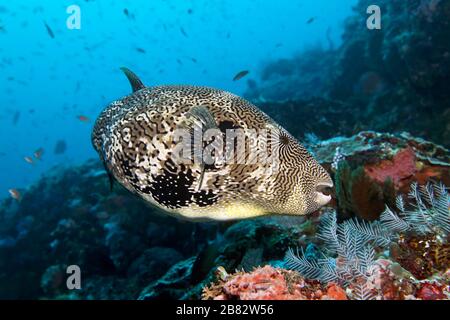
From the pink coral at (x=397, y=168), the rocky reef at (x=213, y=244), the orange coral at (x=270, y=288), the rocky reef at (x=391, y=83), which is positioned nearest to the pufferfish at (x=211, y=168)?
the rocky reef at (x=213, y=244)

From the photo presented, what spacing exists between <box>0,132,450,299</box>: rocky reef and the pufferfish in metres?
0.48

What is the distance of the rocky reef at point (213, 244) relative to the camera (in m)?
1.81

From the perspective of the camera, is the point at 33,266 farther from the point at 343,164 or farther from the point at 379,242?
the point at 379,242

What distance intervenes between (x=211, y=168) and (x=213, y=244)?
2.24m

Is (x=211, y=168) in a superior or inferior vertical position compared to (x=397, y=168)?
superior

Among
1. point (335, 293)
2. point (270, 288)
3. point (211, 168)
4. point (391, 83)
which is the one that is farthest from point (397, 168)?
point (391, 83)

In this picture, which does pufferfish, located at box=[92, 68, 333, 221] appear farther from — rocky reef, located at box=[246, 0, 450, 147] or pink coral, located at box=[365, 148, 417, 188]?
rocky reef, located at box=[246, 0, 450, 147]

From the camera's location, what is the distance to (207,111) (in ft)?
7.92

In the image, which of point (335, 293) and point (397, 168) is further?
point (397, 168)

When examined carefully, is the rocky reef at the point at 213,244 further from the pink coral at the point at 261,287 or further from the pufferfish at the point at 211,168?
the pufferfish at the point at 211,168

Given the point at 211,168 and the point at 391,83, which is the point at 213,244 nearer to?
the point at 211,168

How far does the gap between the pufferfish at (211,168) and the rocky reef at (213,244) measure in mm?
483

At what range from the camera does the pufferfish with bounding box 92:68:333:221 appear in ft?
7.88

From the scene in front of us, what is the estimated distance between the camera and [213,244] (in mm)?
4348
